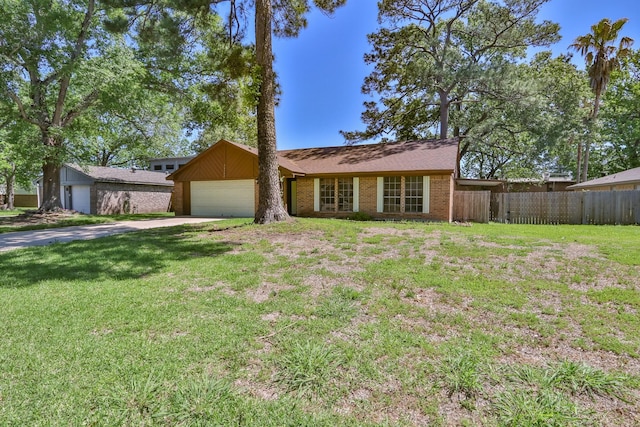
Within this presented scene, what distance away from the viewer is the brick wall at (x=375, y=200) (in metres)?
13.6

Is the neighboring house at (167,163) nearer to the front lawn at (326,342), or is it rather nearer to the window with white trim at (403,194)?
the window with white trim at (403,194)

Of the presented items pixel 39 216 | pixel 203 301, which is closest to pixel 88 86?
pixel 39 216

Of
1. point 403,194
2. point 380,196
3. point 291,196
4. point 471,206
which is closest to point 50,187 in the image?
point 291,196

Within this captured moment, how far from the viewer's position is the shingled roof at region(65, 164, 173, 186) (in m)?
21.3

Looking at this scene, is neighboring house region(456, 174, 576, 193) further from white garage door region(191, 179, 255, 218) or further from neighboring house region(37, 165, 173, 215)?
neighboring house region(37, 165, 173, 215)

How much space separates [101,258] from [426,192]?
1194cm

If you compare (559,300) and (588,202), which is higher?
(588,202)

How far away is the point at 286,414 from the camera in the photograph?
2193 mm

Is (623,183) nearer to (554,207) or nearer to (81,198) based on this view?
(554,207)

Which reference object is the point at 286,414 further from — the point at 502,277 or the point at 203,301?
the point at 502,277

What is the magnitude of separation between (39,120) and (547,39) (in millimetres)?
25517

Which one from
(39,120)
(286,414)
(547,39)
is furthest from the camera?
(547,39)

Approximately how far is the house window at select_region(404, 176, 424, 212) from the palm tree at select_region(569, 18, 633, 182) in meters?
15.7

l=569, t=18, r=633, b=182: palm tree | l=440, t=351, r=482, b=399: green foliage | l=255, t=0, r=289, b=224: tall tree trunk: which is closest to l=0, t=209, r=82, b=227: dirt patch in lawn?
l=255, t=0, r=289, b=224: tall tree trunk
